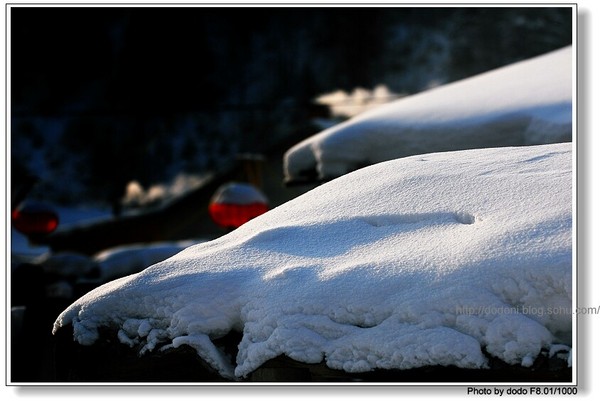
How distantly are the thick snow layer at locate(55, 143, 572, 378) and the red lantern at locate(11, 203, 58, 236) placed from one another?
639 cm

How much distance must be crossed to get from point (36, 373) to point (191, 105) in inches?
510

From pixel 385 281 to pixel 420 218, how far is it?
0.33 m

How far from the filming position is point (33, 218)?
866cm

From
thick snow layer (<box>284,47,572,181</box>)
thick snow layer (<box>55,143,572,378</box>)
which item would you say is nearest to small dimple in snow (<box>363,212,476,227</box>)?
thick snow layer (<box>55,143,572,378</box>)

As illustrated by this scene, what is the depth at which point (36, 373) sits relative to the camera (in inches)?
212

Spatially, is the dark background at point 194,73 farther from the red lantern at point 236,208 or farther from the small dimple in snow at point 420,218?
the small dimple in snow at point 420,218

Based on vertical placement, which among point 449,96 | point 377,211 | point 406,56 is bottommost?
point 377,211

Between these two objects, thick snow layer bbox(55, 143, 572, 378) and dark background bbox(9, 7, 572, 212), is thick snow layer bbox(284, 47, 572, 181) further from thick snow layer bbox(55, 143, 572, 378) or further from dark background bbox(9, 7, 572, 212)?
dark background bbox(9, 7, 572, 212)

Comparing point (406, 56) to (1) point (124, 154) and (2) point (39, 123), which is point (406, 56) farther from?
(2) point (39, 123)

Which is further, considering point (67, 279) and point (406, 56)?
point (406, 56)

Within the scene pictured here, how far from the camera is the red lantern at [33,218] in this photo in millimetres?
8656

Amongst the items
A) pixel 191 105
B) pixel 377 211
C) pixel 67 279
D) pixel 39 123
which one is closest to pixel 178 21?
pixel 191 105

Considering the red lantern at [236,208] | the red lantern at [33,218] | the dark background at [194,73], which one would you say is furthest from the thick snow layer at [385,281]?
the red lantern at [33,218]
